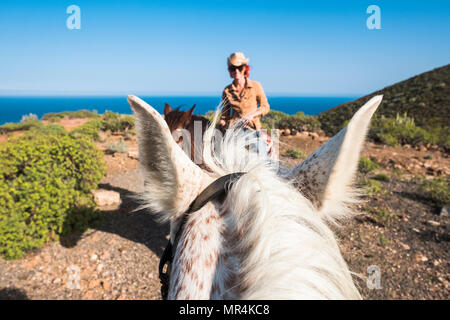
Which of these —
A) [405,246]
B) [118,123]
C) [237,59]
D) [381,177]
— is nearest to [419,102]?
[381,177]

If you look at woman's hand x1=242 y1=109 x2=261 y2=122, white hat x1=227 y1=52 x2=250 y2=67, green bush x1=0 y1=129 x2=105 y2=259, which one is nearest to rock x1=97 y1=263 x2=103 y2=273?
green bush x1=0 y1=129 x2=105 y2=259

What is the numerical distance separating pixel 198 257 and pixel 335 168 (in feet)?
2.02

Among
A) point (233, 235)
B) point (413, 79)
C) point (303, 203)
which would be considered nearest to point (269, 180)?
point (303, 203)

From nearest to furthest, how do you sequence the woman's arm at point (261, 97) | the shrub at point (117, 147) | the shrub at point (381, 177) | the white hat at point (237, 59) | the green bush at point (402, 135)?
the white hat at point (237, 59)
the woman's arm at point (261, 97)
the shrub at point (381, 177)
the shrub at point (117, 147)
the green bush at point (402, 135)

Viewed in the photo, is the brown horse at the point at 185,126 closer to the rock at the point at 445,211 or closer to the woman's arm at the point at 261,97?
the woman's arm at the point at 261,97

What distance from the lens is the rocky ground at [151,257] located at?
348 centimetres

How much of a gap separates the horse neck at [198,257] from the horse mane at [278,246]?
0.04m

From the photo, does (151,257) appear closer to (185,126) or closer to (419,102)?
(185,126)

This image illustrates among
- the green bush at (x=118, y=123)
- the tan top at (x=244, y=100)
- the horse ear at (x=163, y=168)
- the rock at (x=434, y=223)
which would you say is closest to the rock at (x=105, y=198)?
the tan top at (x=244, y=100)

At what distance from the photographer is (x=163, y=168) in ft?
3.37

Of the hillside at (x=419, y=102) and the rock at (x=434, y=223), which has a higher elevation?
the hillside at (x=419, y=102)

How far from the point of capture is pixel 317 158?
101 cm

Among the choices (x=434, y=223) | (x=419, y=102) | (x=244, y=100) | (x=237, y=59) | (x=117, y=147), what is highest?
(x=419, y=102)

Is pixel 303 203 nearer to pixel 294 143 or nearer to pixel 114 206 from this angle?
pixel 114 206
